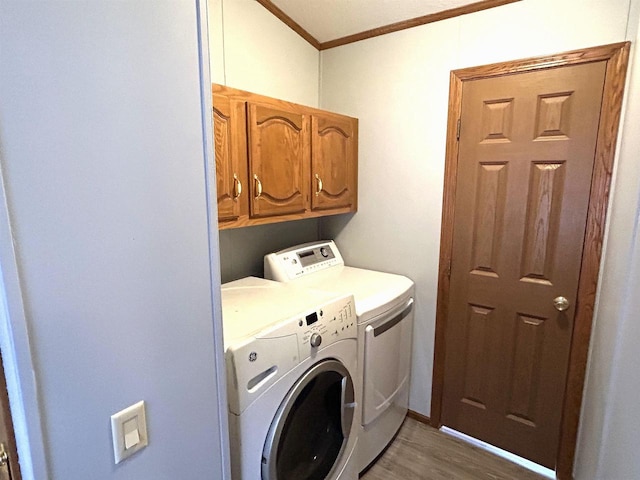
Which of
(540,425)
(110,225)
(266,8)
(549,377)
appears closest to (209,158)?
(110,225)

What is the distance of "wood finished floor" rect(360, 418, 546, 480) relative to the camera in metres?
1.84

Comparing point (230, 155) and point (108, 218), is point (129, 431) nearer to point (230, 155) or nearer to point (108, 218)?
point (108, 218)

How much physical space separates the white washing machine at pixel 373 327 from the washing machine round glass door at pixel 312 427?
0.19m

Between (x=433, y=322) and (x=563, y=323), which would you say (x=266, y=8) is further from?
(x=563, y=323)

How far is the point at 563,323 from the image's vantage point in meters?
1.73

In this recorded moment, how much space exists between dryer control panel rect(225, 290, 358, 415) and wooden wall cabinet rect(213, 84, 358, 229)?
55cm

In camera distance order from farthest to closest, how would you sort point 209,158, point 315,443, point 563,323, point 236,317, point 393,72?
point 393,72 < point 563,323 < point 315,443 < point 236,317 < point 209,158

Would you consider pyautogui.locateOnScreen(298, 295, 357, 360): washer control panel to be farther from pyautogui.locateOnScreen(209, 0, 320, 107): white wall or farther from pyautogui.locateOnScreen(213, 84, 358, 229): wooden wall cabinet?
pyautogui.locateOnScreen(209, 0, 320, 107): white wall

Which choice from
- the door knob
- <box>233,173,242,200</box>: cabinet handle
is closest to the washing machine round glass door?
<box>233,173,242,200</box>: cabinet handle

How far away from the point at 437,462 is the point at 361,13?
2.49m

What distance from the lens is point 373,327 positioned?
1.69 metres

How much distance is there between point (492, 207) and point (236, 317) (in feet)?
4.63

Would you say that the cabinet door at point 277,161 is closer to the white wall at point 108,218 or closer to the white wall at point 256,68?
the white wall at point 256,68

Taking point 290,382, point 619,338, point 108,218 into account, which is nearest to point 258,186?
point 290,382
